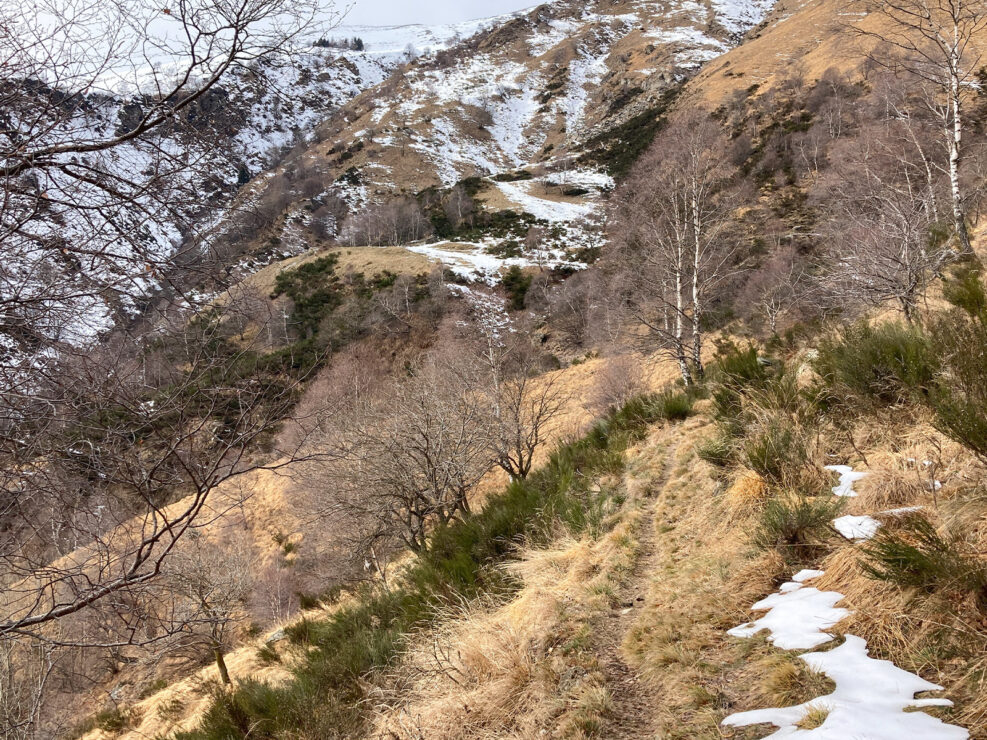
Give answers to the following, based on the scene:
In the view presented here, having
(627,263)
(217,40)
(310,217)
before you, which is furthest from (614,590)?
(310,217)

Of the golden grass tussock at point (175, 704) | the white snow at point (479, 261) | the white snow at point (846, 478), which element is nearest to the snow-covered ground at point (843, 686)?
the white snow at point (846, 478)

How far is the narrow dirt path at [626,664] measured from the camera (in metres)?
2.40

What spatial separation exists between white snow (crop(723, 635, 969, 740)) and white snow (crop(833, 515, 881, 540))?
0.64 m

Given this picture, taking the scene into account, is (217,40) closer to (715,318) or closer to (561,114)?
(715,318)

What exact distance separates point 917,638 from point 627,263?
21836mm

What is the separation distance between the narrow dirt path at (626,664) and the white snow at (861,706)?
53 centimetres

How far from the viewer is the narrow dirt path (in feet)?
7.87

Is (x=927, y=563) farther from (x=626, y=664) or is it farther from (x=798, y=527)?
(x=626, y=664)

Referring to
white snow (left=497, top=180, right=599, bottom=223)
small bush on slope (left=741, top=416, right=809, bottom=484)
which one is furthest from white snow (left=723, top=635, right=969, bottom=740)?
white snow (left=497, top=180, right=599, bottom=223)

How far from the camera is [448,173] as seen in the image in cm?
7694

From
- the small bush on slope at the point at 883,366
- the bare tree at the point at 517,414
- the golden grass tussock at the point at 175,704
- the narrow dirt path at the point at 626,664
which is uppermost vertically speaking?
the small bush on slope at the point at 883,366

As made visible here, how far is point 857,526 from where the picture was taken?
2676mm

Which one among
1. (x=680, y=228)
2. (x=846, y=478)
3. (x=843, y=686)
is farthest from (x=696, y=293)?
A: (x=843, y=686)

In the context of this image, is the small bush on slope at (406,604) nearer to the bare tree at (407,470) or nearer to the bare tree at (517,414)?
the bare tree at (407,470)
